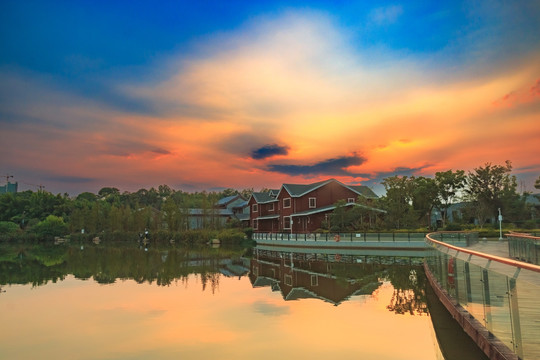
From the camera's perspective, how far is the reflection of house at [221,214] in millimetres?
55281

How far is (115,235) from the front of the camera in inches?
2438

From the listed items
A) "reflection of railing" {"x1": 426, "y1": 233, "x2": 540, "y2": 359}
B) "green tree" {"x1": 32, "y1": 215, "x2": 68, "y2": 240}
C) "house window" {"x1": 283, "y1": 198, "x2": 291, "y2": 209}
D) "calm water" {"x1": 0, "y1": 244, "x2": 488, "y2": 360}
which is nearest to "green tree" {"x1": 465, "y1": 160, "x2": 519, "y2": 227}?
"house window" {"x1": 283, "y1": 198, "x2": 291, "y2": 209}

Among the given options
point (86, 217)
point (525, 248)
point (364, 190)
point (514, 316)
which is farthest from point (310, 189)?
point (514, 316)

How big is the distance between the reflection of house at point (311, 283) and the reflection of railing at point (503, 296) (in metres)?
5.34

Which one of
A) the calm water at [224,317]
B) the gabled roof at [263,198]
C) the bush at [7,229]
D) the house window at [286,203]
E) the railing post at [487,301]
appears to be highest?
the gabled roof at [263,198]

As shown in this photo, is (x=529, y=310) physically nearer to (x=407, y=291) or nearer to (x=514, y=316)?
(x=514, y=316)

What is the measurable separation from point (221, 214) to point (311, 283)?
53.6 m

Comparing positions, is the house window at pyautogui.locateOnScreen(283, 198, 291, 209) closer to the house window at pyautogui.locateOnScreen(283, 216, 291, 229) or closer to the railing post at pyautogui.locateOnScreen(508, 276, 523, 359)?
the house window at pyautogui.locateOnScreen(283, 216, 291, 229)

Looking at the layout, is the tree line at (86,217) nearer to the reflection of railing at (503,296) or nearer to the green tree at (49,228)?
the green tree at (49,228)

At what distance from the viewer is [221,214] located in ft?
225

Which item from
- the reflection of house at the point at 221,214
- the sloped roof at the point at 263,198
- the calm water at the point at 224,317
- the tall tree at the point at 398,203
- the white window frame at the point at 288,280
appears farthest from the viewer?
the sloped roof at the point at 263,198

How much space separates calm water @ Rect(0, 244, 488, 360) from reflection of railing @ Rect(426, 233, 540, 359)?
1154 mm

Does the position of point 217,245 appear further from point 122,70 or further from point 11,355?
point 11,355

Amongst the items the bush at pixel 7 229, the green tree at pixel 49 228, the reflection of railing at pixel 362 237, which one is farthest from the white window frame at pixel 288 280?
the bush at pixel 7 229
